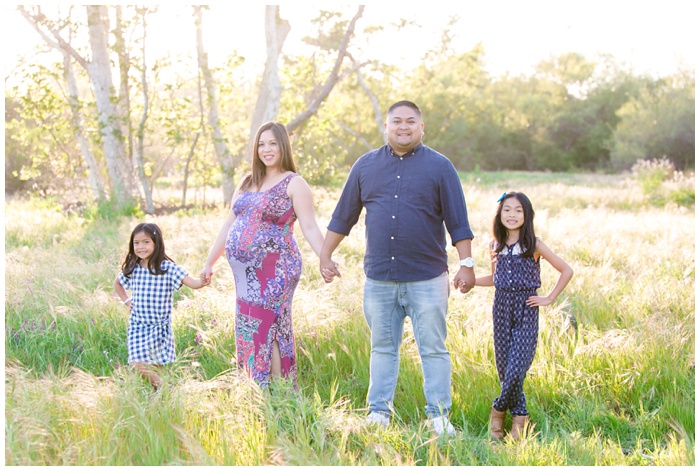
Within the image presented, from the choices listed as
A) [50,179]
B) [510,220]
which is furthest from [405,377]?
[50,179]

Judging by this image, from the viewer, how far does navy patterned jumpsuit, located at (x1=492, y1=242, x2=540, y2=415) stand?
4117mm

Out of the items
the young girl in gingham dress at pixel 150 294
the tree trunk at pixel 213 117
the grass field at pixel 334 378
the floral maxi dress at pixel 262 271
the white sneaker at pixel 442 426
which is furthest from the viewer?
the tree trunk at pixel 213 117

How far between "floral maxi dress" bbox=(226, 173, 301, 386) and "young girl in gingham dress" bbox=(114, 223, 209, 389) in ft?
1.20

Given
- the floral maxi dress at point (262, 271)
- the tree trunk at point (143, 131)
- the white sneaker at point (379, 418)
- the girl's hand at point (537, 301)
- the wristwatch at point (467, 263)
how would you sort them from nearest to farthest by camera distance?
A: the white sneaker at point (379, 418)
the wristwatch at point (467, 263)
the girl's hand at point (537, 301)
the floral maxi dress at point (262, 271)
the tree trunk at point (143, 131)

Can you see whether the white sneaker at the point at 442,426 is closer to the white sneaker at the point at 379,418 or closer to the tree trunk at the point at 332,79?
the white sneaker at the point at 379,418

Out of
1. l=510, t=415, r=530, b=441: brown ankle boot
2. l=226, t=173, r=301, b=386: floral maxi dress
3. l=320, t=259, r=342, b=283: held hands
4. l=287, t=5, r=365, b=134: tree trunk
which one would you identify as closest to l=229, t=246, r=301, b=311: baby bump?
l=226, t=173, r=301, b=386: floral maxi dress

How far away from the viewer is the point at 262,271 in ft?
14.6

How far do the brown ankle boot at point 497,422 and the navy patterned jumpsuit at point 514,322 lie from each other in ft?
0.10

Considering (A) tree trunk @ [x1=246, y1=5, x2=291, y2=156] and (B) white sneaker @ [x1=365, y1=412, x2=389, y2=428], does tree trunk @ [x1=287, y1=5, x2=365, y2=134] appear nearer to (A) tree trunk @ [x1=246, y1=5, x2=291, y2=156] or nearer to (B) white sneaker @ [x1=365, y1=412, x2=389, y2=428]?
(A) tree trunk @ [x1=246, y1=5, x2=291, y2=156]

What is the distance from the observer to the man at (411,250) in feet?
13.4

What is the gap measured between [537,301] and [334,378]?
1504 millimetres

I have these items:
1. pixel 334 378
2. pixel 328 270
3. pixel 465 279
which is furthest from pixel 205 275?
pixel 465 279

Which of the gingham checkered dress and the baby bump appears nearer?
the baby bump

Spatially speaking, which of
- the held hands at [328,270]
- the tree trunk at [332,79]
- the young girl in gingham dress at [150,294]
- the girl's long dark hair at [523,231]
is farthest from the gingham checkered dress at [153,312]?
the tree trunk at [332,79]
